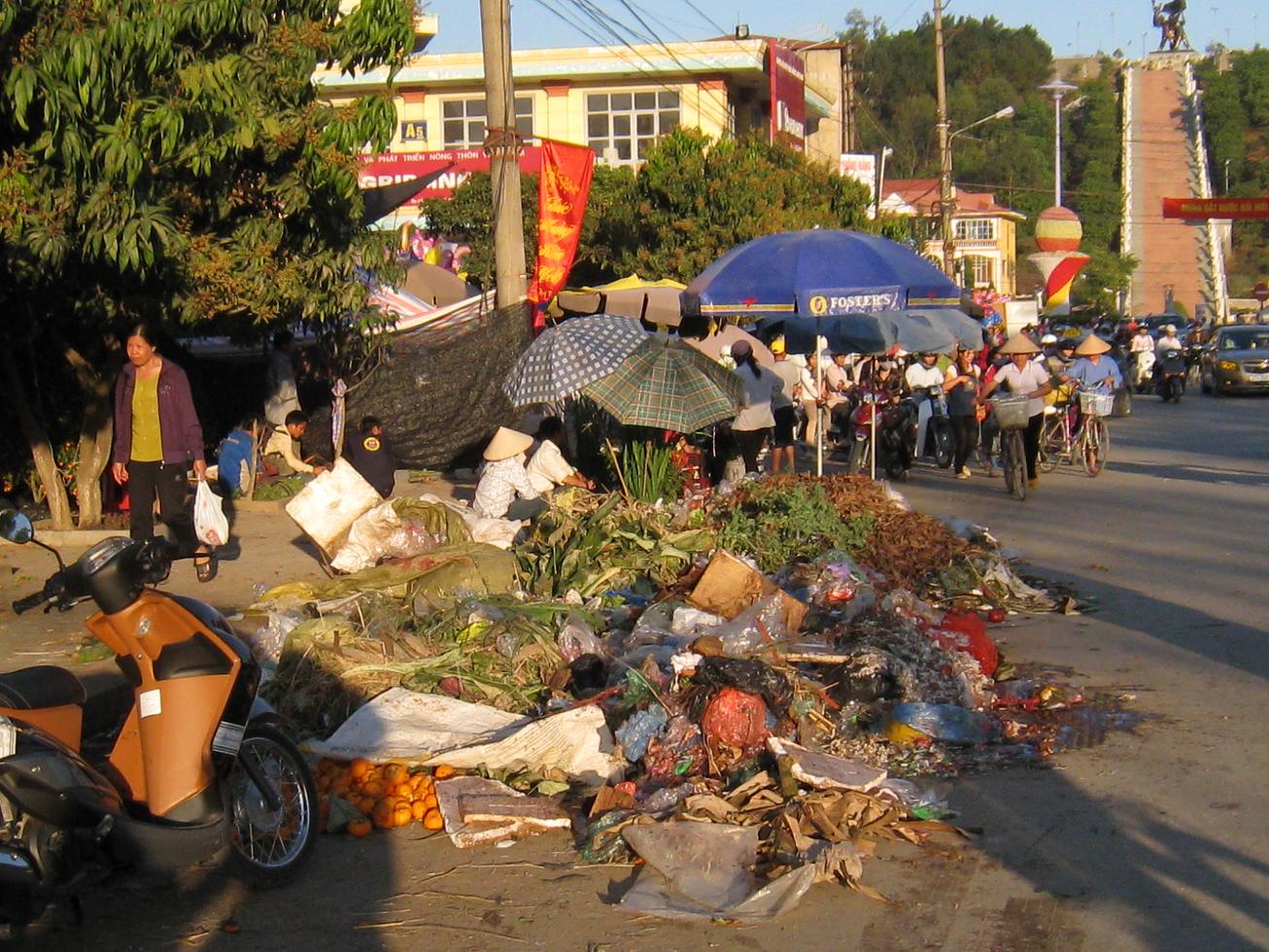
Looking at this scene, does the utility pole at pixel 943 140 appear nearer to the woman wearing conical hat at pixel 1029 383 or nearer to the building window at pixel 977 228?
the woman wearing conical hat at pixel 1029 383

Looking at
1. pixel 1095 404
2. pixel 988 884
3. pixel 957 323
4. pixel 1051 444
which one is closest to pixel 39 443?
pixel 988 884

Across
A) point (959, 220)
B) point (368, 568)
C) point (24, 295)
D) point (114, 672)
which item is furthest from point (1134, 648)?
point (959, 220)

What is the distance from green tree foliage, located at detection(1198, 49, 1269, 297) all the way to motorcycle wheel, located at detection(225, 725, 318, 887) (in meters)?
110

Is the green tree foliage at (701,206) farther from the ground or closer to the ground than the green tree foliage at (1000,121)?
closer to the ground

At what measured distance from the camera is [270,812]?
5.58 metres

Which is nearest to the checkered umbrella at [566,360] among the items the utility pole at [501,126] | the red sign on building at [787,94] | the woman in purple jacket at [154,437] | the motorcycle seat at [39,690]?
the woman in purple jacket at [154,437]

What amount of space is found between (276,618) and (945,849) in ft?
13.9

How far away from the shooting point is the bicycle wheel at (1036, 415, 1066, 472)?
63.1 feet

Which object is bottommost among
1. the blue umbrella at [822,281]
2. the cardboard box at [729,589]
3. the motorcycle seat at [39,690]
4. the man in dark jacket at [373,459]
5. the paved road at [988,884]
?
the paved road at [988,884]

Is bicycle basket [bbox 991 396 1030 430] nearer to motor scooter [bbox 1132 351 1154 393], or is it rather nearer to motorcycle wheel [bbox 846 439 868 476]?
motorcycle wheel [bbox 846 439 868 476]

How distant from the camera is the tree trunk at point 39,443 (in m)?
12.1

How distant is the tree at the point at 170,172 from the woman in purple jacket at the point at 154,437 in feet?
2.83

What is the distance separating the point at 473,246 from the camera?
3559 cm

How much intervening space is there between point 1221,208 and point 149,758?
6857 cm
